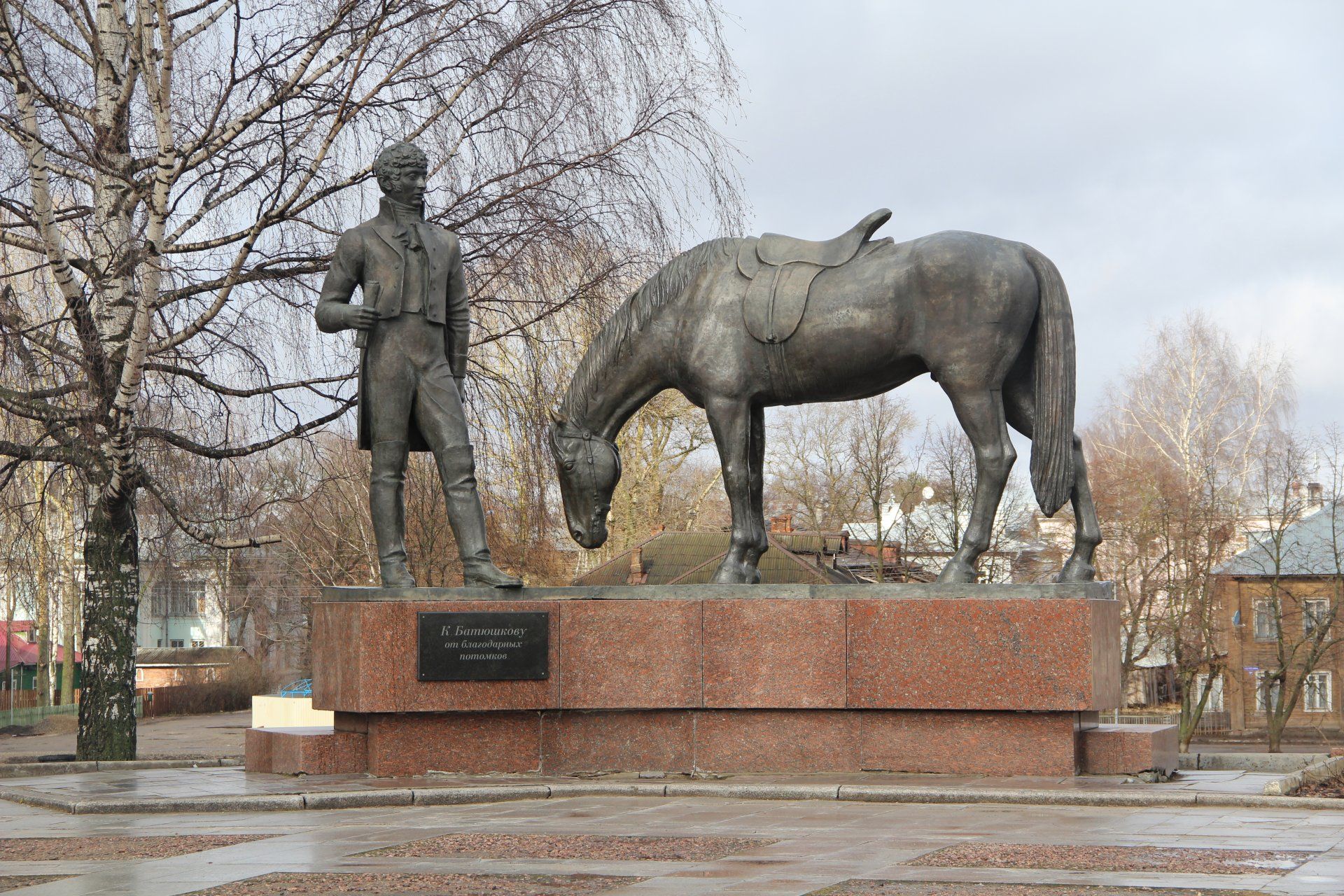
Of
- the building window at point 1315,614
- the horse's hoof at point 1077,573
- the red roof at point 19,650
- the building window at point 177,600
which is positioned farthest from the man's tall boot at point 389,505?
the red roof at point 19,650

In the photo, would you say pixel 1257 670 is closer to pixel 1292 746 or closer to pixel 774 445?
pixel 1292 746

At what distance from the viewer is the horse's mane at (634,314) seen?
1081 centimetres

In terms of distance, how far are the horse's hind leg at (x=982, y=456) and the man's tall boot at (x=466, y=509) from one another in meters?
2.96

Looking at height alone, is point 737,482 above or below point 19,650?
above

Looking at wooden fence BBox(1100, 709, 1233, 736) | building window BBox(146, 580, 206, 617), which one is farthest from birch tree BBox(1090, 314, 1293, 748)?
building window BBox(146, 580, 206, 617)

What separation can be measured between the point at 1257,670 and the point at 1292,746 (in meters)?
6.17

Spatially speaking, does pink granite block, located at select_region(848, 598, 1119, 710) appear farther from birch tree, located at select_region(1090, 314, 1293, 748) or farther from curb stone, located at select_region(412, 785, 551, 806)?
birch tree, located at select_region(1090, 314, 1293, 748)

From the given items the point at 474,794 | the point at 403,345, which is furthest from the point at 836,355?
the point at 474,794

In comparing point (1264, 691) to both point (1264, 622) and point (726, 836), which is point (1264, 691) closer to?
point (1264, 622)

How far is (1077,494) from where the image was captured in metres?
10.3

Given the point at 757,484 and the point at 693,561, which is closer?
the point at 757,484

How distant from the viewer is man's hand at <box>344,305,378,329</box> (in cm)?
1017

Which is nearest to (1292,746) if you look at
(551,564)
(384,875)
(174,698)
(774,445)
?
(774,445)

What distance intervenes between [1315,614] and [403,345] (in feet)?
143
